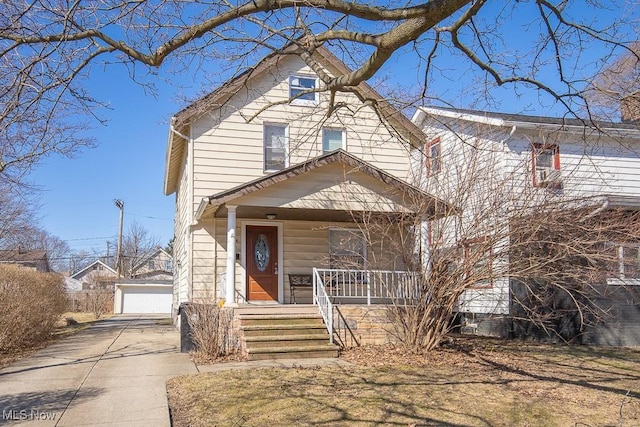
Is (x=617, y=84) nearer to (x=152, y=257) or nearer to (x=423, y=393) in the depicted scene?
(x=423, y=393)

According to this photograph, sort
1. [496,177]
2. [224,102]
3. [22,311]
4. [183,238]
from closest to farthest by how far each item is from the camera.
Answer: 1. [496,177]
2. [224,102]
3. [22,311]
4. [183,238]

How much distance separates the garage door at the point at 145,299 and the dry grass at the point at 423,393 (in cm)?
3180

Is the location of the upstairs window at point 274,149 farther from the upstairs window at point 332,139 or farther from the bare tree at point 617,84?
the bare tree at point 617,84

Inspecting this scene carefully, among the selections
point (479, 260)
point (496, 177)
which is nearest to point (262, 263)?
point (479, 260)

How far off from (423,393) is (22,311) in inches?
352

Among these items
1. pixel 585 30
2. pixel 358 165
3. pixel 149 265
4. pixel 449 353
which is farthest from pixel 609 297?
pixel 149 265

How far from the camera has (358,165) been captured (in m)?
12.2

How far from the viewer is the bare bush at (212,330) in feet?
32.2

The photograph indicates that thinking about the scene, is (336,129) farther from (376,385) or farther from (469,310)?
(376,385)

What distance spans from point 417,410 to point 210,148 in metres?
9.79

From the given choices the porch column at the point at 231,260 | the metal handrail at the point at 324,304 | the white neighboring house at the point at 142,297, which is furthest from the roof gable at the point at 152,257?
the metal handrail at the point at 324,304

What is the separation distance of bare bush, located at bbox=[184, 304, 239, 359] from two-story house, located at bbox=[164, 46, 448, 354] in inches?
77.6

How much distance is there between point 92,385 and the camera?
7656 mm

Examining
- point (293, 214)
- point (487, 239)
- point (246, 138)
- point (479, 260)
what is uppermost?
point (246, 138)
